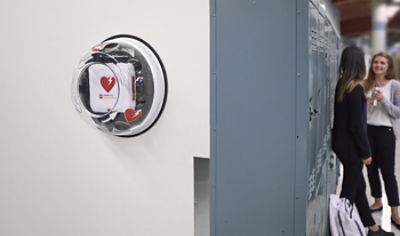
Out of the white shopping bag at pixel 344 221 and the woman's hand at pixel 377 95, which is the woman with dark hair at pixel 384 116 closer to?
the woman's hand at pixel 377 95

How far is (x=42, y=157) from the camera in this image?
2535 mm

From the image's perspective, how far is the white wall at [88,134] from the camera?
211 centimetres

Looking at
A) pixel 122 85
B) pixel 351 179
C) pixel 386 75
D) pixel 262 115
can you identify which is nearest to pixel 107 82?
pixel 122 85

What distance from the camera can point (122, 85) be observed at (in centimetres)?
209

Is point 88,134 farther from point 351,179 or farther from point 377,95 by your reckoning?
point 377,95

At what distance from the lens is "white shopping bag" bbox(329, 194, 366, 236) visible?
247 centimetres

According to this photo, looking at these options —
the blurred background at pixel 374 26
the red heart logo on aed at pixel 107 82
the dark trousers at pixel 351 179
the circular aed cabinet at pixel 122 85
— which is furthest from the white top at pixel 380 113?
the blurred background at pixel 374 26

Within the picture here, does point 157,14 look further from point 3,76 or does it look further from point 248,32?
point 3,76

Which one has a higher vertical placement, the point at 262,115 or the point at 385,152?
the point at 262,115

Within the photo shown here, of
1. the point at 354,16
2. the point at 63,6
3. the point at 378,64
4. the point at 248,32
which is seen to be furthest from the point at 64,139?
the point at 354,16

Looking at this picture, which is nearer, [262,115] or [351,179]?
[262,115]

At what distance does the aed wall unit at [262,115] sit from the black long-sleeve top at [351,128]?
38.5 inches

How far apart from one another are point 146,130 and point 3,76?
1.12 m

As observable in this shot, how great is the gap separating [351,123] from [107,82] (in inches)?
66.0
